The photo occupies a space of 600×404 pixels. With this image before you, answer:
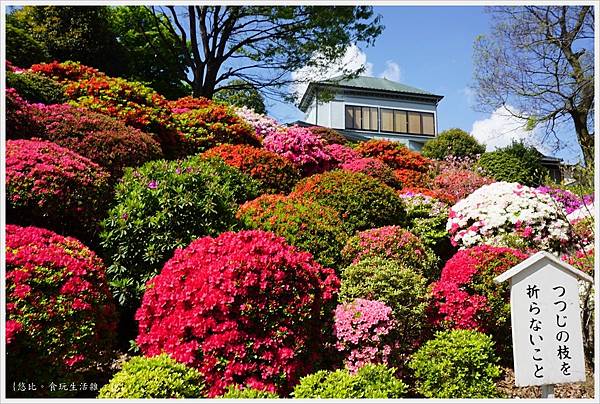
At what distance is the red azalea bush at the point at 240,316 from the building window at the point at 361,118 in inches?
980

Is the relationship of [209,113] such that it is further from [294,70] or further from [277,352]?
[294,70]

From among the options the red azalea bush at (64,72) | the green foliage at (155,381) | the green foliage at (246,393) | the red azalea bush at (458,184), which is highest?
the red azalea bush at (64,72)

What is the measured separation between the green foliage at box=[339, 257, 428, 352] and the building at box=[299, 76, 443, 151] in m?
22.9

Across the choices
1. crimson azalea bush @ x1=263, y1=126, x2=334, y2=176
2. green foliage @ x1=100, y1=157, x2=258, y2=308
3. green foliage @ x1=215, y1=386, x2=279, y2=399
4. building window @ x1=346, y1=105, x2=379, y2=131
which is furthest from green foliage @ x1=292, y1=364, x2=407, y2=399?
building window @ x1=346, y1=105, x2=379, y2=131

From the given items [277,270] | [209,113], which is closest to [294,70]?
[209,113]

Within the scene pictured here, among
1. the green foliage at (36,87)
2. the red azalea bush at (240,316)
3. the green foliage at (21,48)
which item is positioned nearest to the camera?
the red azalea bush at (240,316)

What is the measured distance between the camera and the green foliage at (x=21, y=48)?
11.6 m

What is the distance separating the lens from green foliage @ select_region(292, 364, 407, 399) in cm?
347

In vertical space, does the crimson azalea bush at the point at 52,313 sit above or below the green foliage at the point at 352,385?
above

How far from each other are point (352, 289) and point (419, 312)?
628 mm

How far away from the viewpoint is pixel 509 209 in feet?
22.5

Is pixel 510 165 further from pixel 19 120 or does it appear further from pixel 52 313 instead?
pixel 52 313

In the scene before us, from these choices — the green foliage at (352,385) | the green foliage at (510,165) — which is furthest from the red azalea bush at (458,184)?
the green foliage at (352,385)

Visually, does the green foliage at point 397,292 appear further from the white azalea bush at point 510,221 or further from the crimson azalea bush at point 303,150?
the crimson azalea bush at point 303,150
